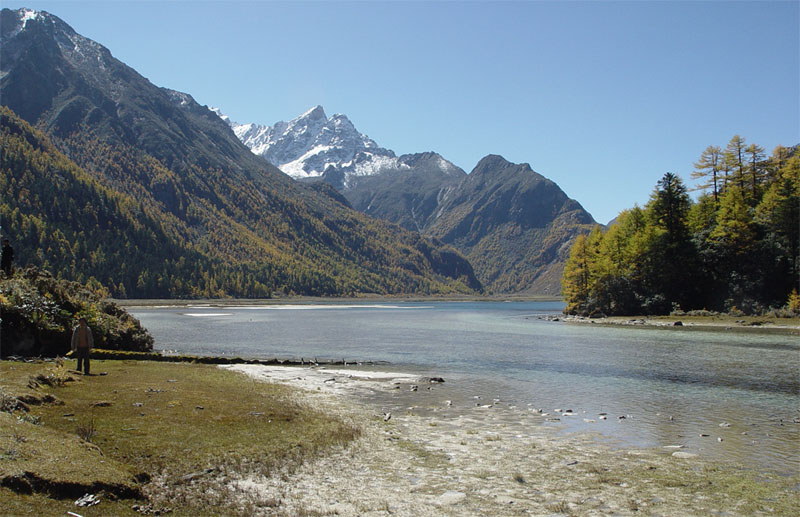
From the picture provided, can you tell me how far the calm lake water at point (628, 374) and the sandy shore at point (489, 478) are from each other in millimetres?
2707

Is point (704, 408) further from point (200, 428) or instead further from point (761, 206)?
point (761, 206)

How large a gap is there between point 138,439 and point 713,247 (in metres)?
108

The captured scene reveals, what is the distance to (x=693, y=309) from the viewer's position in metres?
102

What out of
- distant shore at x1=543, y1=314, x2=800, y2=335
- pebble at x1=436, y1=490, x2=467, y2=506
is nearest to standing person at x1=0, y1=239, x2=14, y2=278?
pebble at x1=436, y1=490, x2=467, y2=506

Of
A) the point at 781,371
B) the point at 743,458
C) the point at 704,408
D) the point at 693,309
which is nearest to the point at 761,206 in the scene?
the point at 693,309

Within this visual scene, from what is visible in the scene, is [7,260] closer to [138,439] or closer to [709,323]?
[138,439]

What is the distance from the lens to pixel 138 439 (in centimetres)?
1534

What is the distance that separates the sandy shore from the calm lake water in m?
2.71

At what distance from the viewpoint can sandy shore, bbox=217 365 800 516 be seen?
41.3 feet

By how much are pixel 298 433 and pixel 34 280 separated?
27427 millimetres

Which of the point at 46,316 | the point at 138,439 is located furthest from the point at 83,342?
the point at 138,439

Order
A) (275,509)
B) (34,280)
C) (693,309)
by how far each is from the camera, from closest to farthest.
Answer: (275,509) → (34,280) → (693,309)

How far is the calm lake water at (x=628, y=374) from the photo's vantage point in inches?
826

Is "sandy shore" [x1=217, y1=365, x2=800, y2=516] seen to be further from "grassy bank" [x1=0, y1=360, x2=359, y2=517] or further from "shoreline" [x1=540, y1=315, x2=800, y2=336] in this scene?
"shoreline" [x1=540, y1=315, x2=800, y2=336]
